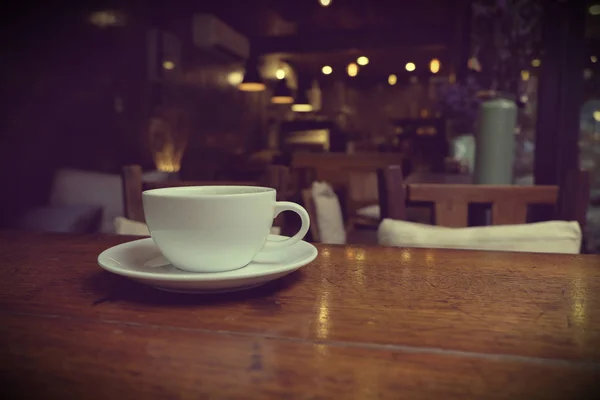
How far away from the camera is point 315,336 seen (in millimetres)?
406

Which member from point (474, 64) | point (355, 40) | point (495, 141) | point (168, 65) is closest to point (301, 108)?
point (355, 40)

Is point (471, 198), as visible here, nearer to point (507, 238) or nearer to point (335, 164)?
point (507, 238)

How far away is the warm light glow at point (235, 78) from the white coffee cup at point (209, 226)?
6.29m

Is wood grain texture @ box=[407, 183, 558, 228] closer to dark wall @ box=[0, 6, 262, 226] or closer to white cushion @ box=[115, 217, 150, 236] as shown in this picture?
white cushion @ box=[115, 217, 150, 236]

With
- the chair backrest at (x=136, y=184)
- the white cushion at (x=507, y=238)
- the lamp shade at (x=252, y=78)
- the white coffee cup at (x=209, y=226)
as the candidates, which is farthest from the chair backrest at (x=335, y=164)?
the white coffee cup at (x=209, y=226)

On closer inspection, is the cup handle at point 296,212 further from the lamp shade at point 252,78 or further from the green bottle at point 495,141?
the lamp shade at point 252,78

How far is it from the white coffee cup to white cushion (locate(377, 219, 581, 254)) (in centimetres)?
45

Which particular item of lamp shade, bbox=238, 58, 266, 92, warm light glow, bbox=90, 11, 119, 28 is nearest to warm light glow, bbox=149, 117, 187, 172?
warm light glow, bbox=90, 11, 119, 28

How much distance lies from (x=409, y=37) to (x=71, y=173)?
5.70 metres

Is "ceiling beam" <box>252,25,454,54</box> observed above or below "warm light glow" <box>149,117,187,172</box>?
above

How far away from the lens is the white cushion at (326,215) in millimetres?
2134

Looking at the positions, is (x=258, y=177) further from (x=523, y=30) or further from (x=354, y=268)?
(x=354, y=268)

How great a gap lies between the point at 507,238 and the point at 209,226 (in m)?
0.63

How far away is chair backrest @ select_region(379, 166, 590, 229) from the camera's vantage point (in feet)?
3.84
